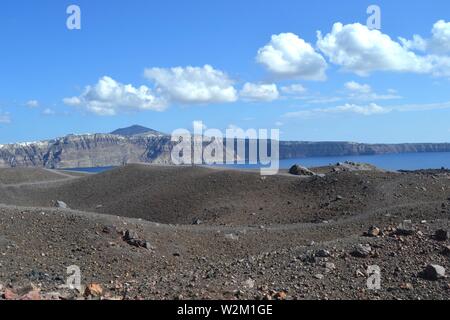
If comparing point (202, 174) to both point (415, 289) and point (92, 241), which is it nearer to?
point (92, 241)

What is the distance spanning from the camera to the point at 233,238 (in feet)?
57.2

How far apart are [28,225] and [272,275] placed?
27.9 feet

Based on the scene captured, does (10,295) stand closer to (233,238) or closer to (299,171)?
(233,238)

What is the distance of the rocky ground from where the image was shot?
9422 mm

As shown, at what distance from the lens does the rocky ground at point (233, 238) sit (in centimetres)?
942

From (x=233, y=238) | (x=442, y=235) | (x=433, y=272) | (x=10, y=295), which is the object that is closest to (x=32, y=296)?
(x=10, y=295)

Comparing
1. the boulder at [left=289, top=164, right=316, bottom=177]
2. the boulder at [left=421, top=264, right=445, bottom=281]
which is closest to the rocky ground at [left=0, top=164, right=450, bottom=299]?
the boulder at [left=421, top=264, right=445, bottom=281]

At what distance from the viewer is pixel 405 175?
88.9 ft

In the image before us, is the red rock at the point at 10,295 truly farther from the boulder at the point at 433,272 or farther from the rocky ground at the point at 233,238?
the boulder at the point at 433,272

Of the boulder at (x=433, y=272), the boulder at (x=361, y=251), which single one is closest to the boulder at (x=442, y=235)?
the boulder at (x=361, y=251)

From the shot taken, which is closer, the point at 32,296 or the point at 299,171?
the point at 32,296

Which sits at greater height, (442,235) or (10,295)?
(442,235)

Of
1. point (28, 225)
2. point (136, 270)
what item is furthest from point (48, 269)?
point (28, 225)

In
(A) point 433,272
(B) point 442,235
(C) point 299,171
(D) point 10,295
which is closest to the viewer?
(D) point 10,295
